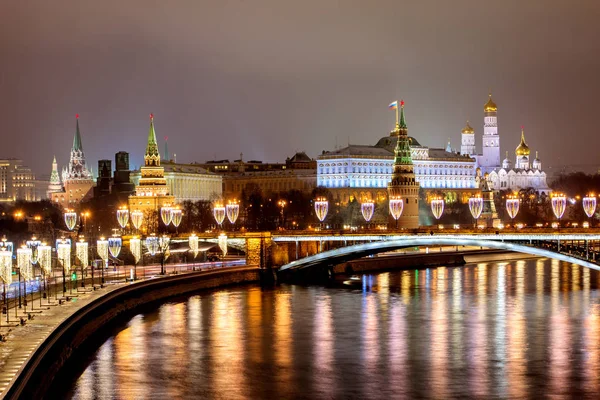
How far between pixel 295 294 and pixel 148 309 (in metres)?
7.55

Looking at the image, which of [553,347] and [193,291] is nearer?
[553,347]

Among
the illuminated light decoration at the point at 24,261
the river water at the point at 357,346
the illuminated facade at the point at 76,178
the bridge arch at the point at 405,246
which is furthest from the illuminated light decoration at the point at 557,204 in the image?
the illuminated facade at the point at 76,178

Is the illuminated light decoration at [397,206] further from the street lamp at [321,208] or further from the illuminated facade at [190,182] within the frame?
the illuminated facade at [190,182]

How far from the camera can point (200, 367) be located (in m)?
30.4

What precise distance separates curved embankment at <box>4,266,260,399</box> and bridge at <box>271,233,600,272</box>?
8.70 feet

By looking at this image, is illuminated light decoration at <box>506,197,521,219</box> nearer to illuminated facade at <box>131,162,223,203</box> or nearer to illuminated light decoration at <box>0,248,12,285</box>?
illuminated light decoration at <box>0,248,12,285</box>

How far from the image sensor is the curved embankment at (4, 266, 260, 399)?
2473 cm

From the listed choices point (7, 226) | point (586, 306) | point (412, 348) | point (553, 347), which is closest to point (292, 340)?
point (412, 348)

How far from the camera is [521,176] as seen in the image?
5792 inches

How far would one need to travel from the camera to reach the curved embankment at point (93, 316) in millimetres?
24734

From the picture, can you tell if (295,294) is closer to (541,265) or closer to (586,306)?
(586,306)

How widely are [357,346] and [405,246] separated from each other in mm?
16177

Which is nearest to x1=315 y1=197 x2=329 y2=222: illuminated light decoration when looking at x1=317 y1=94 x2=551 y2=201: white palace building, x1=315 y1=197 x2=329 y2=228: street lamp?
x1=315 y1=197 x2=329 y2=228: street lamp

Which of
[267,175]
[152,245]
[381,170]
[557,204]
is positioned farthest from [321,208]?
[267,175]
